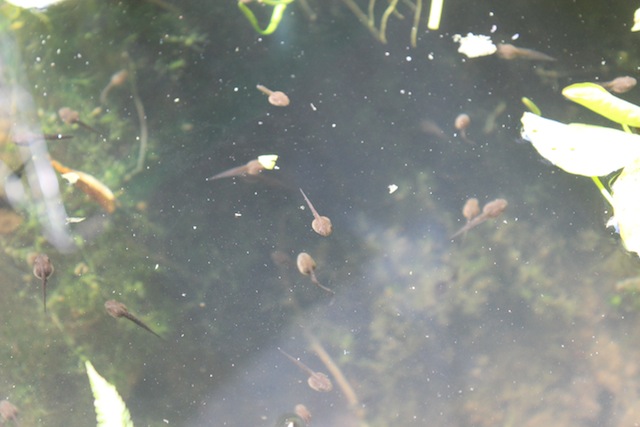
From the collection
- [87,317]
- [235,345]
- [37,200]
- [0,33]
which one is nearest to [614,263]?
[235,345]

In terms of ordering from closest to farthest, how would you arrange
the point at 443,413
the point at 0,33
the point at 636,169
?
the point at 636,169 < the point at 443,413 < the point at 0,33

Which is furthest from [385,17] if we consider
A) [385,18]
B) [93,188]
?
[93,188]

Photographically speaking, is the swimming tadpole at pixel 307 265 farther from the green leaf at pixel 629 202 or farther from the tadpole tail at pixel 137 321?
the green leaf at pixel 629 202

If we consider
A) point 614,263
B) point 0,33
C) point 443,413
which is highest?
point 0,33

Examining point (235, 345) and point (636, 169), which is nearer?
point (636, 169)

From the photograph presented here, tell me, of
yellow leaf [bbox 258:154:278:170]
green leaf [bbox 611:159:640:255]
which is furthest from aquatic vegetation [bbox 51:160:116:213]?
green leaf [bbox 611:159:640:255]

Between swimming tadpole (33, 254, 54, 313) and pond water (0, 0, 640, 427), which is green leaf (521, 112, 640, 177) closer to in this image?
pond water (0, 0, 640, 427)

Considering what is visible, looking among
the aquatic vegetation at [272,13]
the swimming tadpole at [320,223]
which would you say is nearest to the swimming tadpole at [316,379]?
the swimming tadpole at [320,223]

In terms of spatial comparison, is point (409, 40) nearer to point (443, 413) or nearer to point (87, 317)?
point (443, 413)
